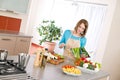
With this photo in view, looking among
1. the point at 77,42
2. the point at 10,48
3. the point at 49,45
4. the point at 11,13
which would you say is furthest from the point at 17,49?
the point at 49,45

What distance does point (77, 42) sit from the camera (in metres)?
3.39

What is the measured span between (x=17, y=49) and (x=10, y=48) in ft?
0.59

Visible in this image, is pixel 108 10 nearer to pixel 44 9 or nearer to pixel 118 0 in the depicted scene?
pixel 118 0

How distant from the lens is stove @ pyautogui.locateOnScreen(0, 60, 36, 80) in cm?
159

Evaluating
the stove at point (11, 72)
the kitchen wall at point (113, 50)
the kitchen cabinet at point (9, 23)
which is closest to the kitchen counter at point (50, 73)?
the stove at point (11, 72)

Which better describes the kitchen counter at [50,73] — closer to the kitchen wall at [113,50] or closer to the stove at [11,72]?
the stove at [11,72]

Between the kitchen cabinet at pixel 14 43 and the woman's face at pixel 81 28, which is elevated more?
the woman's face at pixel 81 28

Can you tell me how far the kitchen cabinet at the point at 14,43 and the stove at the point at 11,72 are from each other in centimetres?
190

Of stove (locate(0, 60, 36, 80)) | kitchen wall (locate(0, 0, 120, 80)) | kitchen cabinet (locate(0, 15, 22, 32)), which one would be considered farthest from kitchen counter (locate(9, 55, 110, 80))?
kitchen wall (locate(0, 0, 120, 80))

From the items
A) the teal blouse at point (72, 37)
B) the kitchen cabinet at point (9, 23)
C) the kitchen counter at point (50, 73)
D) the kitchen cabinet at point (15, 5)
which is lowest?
the kitchen counter at point (50, 73)

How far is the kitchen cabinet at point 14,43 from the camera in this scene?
3725 mm

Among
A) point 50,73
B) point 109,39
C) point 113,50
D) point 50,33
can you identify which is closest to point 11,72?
point 50,73

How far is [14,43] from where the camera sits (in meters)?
3.91

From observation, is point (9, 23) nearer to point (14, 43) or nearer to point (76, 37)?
point (14, 43)
